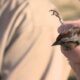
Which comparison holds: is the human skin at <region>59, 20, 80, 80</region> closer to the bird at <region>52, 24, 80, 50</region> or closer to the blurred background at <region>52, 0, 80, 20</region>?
the bird at <region>52, 24, 80, 50</region>

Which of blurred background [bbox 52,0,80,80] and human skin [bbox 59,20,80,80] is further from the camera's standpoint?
blurred background [bbox 52,0,80,80]

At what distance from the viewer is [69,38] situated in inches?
26.1

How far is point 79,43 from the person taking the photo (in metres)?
0.68

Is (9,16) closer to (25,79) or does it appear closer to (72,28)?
(25,79)

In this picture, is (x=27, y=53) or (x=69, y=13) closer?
(x=27, y=53)

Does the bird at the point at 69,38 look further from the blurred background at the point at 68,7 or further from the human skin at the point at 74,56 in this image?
the blurred background at the point at 68,7

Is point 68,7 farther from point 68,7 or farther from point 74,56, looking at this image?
point 74,56

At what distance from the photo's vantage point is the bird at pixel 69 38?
0.66 meters

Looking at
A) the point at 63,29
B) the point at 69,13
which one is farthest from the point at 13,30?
the point at 69,13

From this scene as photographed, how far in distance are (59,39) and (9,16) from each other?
0.73m

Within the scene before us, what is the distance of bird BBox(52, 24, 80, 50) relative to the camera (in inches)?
26.0

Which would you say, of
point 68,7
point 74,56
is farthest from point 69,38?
point 68,7

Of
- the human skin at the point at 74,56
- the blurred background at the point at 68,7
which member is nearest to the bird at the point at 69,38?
the human skin at the point at 74,56

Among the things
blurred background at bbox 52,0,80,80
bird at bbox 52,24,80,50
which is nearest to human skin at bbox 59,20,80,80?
bird at bbox 52,24,80,50
